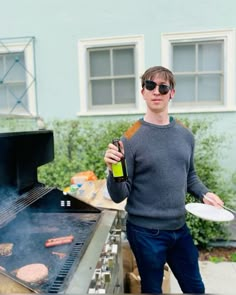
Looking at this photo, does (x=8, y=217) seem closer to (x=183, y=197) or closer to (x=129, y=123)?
(x=183, y=197)

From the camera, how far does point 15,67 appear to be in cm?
477

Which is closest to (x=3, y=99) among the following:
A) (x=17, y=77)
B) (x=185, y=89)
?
(x=17, y=77)

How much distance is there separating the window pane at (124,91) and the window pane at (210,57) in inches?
40.6

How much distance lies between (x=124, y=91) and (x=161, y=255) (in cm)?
320

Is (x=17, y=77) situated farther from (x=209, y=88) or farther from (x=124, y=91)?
(x=209, y=88)

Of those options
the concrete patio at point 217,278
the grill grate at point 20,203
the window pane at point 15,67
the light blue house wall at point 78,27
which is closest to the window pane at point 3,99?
the window pane at point 15,67

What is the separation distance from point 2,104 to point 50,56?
3.66 ft

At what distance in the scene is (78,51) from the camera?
178 inches

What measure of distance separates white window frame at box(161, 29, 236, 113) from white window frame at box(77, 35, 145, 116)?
34cm

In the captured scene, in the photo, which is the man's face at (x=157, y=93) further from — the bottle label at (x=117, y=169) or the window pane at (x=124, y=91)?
the window pane at (x=124, y=91)

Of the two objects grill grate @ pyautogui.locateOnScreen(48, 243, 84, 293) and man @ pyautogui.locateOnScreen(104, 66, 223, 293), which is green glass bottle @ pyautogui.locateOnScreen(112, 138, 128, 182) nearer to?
man @ pyautogui.locateOnScreen(104, 66, 223, 293)

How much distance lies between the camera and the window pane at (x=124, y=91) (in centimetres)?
466

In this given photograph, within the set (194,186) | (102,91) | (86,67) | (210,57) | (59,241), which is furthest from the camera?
(102,91)

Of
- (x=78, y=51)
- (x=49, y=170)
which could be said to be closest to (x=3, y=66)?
(x=78, y=51)
